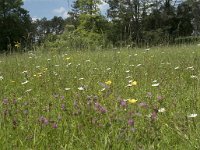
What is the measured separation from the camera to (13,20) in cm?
4766

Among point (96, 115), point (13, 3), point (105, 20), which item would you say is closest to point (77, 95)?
point (96, 115)

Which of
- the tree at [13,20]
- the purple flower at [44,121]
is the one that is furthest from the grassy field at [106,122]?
the tree at [13,20]

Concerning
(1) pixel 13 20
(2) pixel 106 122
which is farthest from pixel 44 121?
(1) pixel 13 20

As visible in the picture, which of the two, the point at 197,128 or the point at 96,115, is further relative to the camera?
the point at 96,115

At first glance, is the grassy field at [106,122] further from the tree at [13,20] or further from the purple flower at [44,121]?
the tree at [13,20]

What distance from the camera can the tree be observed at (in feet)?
149

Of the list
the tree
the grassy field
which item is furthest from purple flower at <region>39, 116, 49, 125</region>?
the tree

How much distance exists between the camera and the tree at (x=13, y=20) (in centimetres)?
4538

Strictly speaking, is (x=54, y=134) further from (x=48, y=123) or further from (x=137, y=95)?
(x=137, y=95)

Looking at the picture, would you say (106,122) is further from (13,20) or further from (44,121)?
(13,20)

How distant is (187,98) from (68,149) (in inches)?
55.3

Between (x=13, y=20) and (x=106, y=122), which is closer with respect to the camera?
(x=106, y=122)

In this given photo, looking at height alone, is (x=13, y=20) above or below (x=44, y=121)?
above

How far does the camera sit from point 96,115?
9.56 feet
